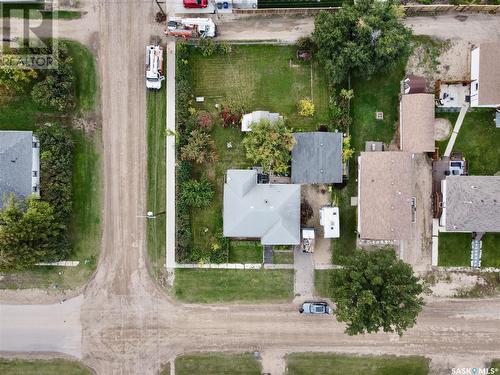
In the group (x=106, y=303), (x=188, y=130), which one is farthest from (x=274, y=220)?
(x=106, y=303)

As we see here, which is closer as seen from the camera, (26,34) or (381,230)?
(381,230)

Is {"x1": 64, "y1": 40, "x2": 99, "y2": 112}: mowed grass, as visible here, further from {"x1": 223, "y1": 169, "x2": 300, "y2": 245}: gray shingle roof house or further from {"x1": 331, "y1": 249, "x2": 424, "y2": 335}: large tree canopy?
{"x1": 331, "y1": 249, "x2": 424, "y2": 335}: large tree canopy

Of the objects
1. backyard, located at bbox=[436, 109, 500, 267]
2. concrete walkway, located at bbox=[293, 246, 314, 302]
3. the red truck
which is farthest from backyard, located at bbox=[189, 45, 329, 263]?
backyard, located at bbox=[436, 109, 500, 267]

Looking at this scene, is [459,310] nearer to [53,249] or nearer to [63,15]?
[53,249]

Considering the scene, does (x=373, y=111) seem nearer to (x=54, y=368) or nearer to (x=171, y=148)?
(x=171, y=148)

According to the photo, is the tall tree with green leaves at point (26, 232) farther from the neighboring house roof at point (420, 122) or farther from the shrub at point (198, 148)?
the neighboring house roof at point (420, 122)

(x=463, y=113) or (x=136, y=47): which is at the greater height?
(x=136, y=47)
